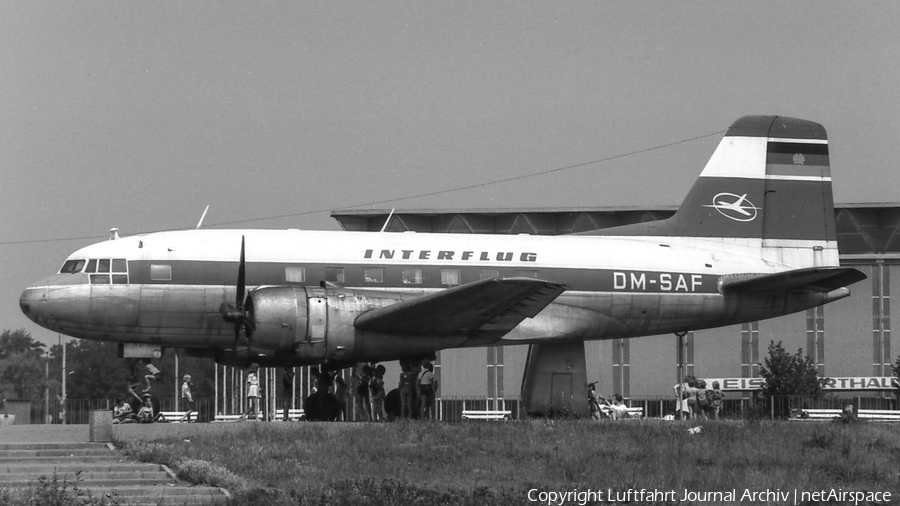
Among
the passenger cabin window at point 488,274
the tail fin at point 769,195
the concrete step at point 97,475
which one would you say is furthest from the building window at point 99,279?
the tail fin at point 769,195

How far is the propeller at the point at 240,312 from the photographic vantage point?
79.5ft

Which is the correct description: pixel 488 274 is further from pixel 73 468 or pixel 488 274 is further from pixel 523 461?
pixel 73 468

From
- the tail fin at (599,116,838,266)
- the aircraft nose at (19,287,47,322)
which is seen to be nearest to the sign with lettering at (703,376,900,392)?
the tail fin at (599,116,838,266)

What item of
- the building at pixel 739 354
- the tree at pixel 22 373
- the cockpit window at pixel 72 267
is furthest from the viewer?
the tree at pixel 22 373

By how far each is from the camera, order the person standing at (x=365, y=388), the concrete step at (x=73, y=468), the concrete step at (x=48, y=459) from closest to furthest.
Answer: the concrete step at (x=73, y=468) < the concrete step at (x=48, y=459) < the person standing at (x=365, y=388)

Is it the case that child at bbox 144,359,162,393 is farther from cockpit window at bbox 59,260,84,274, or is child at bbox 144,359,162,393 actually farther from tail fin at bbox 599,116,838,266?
tail fin at bbox 599,116,838,266

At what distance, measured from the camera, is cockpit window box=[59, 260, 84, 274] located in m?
25.7

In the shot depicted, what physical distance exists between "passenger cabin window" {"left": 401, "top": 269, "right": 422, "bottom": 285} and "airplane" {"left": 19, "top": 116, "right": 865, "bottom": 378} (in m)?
0.02

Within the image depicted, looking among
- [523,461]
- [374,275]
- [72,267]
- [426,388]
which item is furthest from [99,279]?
[523,461]

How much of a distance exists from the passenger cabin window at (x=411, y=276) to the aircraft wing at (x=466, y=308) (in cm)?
159

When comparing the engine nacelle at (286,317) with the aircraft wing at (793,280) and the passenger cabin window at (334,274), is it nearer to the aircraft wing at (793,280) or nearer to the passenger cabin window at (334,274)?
the passenger cabin window at (334,274)

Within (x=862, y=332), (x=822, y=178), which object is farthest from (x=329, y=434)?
(x=862, y=332)

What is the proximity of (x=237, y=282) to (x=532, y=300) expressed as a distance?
6.39m

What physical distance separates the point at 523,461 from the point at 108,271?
10.2 metres
